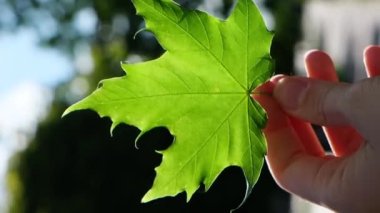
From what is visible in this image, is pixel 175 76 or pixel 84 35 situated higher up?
pixel 175 76

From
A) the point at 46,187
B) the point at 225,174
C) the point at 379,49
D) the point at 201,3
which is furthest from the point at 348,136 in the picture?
the point at 201,3

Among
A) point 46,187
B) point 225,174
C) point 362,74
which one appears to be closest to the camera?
point 225,174

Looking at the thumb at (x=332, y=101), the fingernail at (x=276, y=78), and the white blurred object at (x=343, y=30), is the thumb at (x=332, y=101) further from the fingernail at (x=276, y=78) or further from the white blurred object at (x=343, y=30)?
the white blurred object at (x=343, y=30)

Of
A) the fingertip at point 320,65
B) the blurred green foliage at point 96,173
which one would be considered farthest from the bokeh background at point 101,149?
the fingertip at point 320,65

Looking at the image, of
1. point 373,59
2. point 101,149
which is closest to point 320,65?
point 373,59

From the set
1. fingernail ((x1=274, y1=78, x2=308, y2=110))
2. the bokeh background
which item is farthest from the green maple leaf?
the bokeh background

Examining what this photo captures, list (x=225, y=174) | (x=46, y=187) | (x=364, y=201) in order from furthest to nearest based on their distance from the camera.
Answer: (x=46, y=187) < (x=225, y=174) < (x=364, y=201)

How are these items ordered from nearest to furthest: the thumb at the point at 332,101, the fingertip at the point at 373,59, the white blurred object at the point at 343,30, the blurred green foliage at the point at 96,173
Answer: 1. the thumb at the point at 332,101
2. the fingertip at the point at 373,59
3. the blurred green foliage at the point at 96,173
4. the white blurred object at the point at 343,30

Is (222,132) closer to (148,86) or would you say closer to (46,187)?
(148,86)
